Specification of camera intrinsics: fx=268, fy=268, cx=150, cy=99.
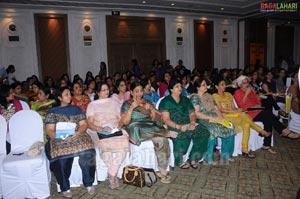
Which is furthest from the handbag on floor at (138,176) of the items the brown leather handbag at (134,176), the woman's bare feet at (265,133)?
the woman's bare feet at (265,133)

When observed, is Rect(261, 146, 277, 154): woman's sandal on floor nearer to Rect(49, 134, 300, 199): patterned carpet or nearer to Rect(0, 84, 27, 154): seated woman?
Rect(49, 134, 300, 199): patterned carpet

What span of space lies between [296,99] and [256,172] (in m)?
1.83

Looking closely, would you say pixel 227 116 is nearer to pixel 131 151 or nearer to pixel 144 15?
pixel 131 151

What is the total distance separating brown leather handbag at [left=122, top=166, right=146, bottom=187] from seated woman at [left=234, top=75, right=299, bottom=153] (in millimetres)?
2076

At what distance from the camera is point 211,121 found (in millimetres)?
3893

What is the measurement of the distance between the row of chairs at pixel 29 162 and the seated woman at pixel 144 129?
0.47 ft

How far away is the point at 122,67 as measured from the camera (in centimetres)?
993

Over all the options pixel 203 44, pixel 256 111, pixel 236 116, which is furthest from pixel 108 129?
pixel 203 44

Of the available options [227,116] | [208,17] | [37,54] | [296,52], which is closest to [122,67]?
[37,54]

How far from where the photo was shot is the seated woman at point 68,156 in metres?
3.07

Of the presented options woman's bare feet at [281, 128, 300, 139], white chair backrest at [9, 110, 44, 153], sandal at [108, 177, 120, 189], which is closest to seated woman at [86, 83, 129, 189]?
sandal at [108, 177, 120, 189]

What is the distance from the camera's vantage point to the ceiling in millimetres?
7633

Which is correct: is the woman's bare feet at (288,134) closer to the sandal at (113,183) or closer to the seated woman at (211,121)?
the seated woman at (211,121)

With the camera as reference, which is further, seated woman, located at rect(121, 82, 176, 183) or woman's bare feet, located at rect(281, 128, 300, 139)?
woman's bare feet, located at rect(281, 128, 300, 139)
